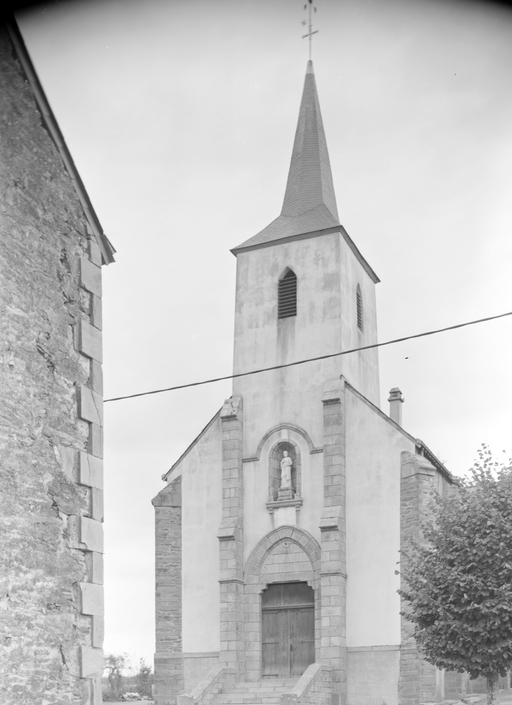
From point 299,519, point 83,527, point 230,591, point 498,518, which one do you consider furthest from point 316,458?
point 83,527

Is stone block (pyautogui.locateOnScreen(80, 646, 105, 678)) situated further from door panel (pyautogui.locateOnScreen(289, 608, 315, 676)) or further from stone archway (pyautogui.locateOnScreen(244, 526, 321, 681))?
door panel (pyautogui.locateOnScreen(289, 608, 315, 676))

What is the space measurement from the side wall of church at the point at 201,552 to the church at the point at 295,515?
0.03 metres

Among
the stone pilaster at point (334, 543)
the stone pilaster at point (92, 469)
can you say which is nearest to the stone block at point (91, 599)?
the stone pilaster at point (92, 469)

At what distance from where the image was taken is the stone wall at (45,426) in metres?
9.96

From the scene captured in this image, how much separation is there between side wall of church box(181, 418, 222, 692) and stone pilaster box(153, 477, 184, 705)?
0.57 ft

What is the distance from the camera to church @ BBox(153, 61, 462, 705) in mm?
25484

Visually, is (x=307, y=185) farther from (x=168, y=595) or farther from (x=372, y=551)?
(x=168, y=595)

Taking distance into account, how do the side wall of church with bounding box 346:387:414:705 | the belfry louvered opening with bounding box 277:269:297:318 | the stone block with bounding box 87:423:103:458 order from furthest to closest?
the belfry louvered opening with bounding box 277:269:297:318
the side wall of church with bounding box 346:387:414:705
the stone block with bounding box 87:423:103:458

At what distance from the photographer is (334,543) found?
2600 cm

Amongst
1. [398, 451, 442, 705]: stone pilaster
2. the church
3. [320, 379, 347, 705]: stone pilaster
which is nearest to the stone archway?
the church

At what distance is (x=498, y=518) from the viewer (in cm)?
1948

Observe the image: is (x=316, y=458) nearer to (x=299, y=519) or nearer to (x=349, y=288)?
(x=299, y=519)

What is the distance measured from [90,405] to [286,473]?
16.6 metres

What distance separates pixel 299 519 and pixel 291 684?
411 cm
